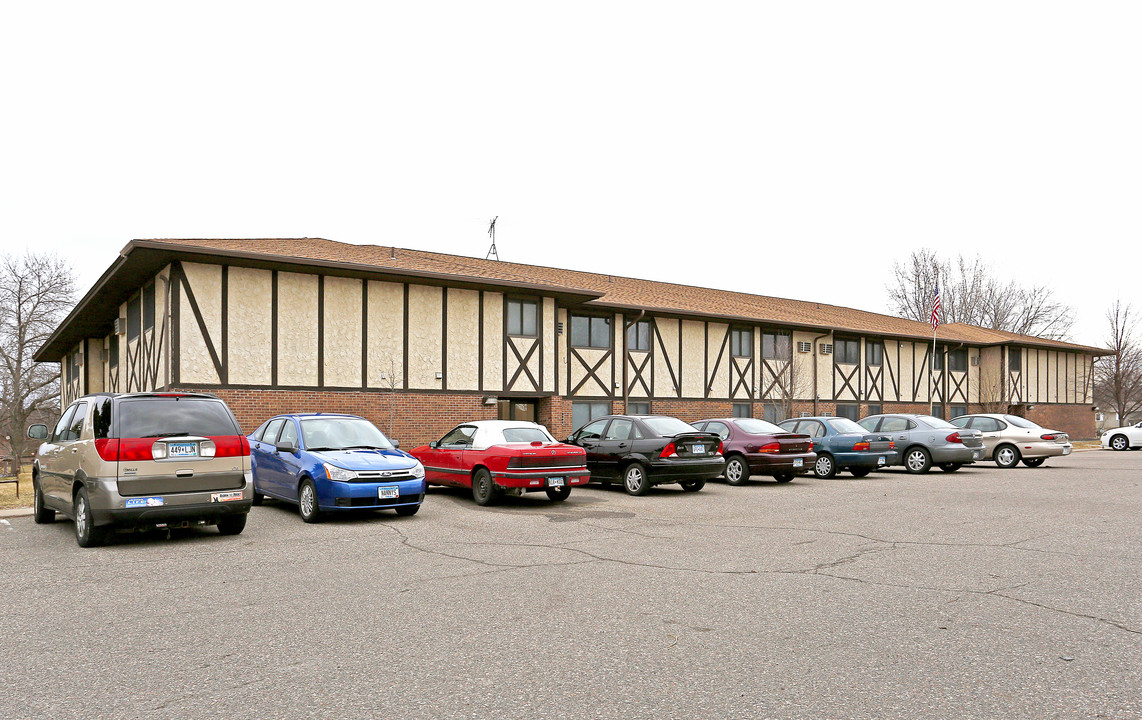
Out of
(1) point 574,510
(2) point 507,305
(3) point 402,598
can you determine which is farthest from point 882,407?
(3) point 402,598

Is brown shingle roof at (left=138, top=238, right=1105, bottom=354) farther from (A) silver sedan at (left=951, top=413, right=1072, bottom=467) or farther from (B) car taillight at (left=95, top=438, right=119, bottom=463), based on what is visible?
(A) silver sedan at (left=951, top=413, right=1072, bottom=467)

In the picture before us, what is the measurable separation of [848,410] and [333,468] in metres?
29.1

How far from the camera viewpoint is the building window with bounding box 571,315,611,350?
88.2ft

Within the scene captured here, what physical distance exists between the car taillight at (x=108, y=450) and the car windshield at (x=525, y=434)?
578 centimetres

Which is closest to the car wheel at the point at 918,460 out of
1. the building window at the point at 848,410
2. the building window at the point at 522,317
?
the building window at the point at 522,317

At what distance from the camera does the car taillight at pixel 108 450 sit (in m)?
8.67

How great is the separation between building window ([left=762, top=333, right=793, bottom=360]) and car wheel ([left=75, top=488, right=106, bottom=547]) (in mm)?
26685

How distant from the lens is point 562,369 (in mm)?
25938

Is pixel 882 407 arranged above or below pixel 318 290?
below

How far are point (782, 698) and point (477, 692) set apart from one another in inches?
61.2

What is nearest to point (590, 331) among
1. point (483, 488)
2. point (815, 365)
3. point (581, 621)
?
point (815, 365)

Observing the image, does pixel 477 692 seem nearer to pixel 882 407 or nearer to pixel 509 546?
pixel 509 546

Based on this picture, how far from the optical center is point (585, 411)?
27047 millimetres

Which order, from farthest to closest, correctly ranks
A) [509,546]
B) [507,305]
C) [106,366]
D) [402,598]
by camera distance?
[106,366] < [507,305] < [509,546] < [402,598]
